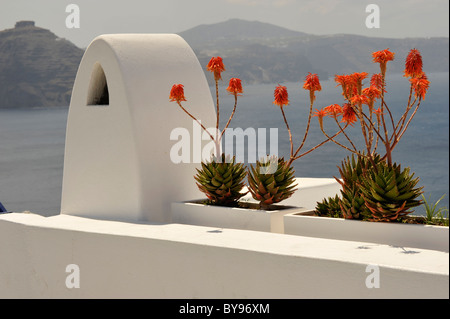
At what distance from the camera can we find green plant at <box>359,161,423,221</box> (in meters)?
6.45

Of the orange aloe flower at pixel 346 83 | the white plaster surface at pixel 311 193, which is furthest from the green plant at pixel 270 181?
the white plaster surface at pixel 311 193

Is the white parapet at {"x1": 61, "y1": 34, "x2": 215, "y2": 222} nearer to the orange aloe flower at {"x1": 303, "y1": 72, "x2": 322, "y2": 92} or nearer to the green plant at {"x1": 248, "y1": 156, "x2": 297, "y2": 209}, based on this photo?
the green plant at {"x1": 248, "y1": 156, "x2": 297, "y2": 209}

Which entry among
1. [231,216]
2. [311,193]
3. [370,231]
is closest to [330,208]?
[370,231]

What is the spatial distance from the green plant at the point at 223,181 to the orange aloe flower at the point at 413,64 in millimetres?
2253

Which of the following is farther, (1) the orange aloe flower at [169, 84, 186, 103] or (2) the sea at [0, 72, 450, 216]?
(2) the sea at [0, 72, 450, 216]

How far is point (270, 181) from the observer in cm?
760

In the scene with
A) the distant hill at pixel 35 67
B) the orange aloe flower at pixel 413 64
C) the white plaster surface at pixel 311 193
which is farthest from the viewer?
the distant hill at pixel 35 67

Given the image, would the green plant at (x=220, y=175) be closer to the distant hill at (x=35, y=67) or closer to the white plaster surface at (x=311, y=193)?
the white plaster surface at (x=311, y=193)

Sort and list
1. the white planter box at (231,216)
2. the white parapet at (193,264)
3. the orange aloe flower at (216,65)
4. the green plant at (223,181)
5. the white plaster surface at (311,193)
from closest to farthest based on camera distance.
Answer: the white parapet at (193,264) → the white planter box at (231,216) → the green plant at (223,181) → the orange aloe flower at (216,65) → the white plaster surface at (311,193)

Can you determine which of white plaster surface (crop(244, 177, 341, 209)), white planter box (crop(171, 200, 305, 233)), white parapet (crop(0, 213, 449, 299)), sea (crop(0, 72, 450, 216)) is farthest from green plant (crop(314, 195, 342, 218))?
sea (crop(0, 72, 450, 216))

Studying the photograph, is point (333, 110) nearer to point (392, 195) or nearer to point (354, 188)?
point (354, 188)

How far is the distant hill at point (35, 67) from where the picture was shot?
79.0 meters

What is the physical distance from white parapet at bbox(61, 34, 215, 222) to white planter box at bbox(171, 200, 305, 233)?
513 millimetres

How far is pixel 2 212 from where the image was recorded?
913cm
